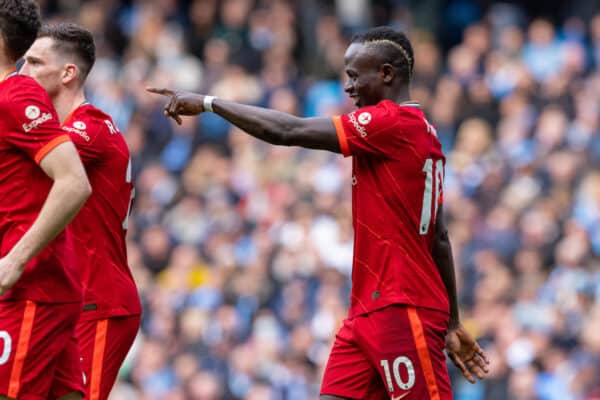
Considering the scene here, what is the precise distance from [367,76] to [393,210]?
74cm

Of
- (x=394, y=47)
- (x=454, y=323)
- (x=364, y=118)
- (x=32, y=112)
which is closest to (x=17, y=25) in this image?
(x=32, y=112)

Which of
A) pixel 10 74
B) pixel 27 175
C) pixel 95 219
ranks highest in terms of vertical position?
pixel 10 74

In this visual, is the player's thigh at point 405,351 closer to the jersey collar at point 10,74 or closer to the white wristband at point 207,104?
the white wristband at point 207,104

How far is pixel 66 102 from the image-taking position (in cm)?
736

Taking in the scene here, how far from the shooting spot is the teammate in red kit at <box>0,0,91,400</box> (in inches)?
235

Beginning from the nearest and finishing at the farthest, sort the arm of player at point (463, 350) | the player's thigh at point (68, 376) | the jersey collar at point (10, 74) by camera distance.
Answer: the jersey collar at point (10, 74)
the player's thigh at point (68, 376)
the arm of player at point (463, 350)

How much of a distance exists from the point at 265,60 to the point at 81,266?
11302 millimetres

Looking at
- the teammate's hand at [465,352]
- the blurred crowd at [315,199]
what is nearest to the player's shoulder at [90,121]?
the teammate's hand at [465,352]

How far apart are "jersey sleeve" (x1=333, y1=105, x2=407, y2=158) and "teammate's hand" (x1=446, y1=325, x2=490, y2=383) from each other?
4.40ft

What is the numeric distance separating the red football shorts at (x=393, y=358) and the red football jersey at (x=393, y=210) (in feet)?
0.23

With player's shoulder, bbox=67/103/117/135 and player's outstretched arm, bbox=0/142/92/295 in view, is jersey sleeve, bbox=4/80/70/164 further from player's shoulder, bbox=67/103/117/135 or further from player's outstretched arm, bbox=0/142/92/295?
player's shoulder, bbox=67/103/117/135

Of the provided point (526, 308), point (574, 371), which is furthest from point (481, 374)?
point (526, 308)

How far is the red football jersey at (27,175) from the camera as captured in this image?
6055 millimetres

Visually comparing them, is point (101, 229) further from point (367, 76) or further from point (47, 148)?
point (367, 76)
